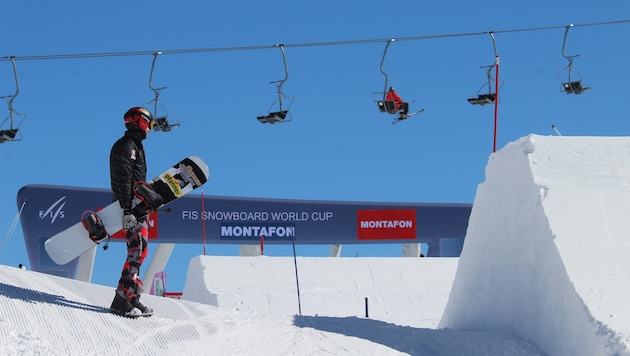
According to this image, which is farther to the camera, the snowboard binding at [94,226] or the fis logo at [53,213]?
the fis logo at [53,213]

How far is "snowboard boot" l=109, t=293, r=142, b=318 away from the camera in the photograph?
7094mm

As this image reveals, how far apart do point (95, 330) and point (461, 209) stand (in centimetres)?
2104

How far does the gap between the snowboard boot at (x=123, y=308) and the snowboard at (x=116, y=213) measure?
59cm

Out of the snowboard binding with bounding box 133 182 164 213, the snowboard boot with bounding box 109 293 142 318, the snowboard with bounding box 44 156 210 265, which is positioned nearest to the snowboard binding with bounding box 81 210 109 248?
the snowboard with bounding box 44 156 210 265

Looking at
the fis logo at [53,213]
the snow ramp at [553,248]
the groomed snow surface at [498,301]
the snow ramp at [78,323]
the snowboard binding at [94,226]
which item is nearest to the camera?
the snow ramp at [78,323]

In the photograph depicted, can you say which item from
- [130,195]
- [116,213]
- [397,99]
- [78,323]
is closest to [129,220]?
[130,195]

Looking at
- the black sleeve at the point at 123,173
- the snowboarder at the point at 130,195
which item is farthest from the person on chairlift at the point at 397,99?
the black sleeve at the point at 123,173

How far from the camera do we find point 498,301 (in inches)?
325

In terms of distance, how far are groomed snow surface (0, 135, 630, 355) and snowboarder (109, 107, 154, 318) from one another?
208mm

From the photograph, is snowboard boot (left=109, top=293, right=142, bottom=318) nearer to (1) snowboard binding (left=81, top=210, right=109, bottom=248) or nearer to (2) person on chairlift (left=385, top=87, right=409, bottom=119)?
(1) snowboard binding (left=81, top=210, right=109, bottom=248)

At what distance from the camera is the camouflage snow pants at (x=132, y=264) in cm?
716

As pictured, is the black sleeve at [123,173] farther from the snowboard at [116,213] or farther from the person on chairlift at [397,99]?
the person on chairlift at [397,99]

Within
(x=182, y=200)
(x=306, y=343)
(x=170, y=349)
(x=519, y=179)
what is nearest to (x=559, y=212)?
(x=519, y=179)

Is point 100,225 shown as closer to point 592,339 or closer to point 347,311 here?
point 592,339
